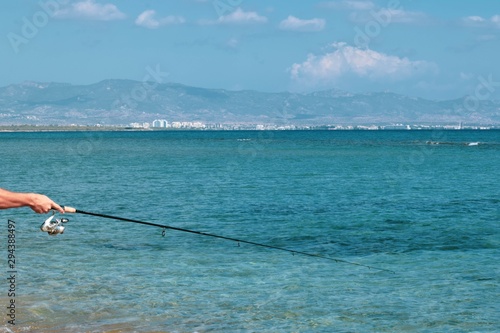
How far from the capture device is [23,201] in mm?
8406

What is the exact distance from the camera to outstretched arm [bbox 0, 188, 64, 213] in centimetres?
812

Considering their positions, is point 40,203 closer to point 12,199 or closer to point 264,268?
point 12,199

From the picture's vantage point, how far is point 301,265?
19.3m

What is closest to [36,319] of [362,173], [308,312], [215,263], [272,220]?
[308,312]

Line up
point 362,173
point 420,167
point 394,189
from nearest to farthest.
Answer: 1. point 394,189
2. point 362,173
3. point 420,167

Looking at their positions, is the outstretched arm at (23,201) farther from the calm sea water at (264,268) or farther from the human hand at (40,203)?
the calm sea water at (264,268)

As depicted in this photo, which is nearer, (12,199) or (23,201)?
(12,199)

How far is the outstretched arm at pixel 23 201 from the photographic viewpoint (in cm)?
812

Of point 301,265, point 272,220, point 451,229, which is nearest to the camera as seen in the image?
point 301,265

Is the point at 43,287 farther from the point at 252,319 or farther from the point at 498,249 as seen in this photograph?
the point at 498,249

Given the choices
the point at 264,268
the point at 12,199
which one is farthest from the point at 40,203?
the point at 264,268

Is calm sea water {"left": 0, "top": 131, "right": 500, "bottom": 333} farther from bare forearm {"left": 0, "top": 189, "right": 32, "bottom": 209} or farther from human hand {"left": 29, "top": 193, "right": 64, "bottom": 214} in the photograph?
bare forearm {"left": 0, "top": 189, "right": 32, "bottom": 209}

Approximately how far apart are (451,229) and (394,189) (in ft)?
61.5

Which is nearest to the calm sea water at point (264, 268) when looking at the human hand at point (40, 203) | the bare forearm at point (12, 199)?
the human hand at point (40, 203)
